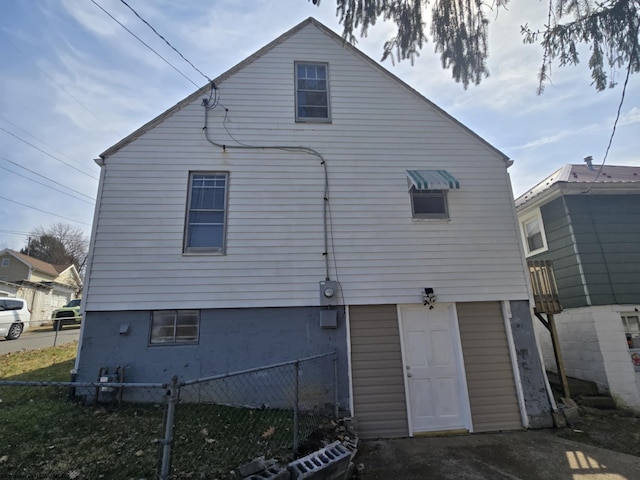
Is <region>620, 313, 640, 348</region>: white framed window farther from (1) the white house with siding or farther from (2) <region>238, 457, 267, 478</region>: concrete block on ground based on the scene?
(2) <region>238, 457, 267, 478</region>: concrete block on ground

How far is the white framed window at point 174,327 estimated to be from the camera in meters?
6.21

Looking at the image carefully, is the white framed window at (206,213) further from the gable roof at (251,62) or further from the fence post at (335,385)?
the fence post at (335,385)

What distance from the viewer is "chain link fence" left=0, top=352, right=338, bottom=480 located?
3.74 m

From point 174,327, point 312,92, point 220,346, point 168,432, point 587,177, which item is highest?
point 312,92

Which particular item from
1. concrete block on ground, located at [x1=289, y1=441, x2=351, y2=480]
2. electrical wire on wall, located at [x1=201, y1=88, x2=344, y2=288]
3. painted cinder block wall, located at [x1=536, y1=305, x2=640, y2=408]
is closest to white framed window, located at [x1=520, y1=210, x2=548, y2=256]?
painted cinder block wall, located at [x1=536, y1=305, x2=640, y2=408]

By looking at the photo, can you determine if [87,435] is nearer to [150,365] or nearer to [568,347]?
[150,365]

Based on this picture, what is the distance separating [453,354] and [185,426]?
4.97m

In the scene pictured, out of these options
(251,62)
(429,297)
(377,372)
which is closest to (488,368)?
(429,297)

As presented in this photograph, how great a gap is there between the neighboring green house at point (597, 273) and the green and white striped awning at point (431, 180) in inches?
145

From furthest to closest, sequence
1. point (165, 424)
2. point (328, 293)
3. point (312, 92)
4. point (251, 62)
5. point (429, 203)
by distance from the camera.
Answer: point (312, 92) → point (251, 62) → point (429, 203) → point (328, 293) → point (165, 424)

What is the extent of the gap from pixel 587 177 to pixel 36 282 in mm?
36029

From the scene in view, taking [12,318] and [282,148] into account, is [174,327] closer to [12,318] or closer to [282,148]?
[282,148]

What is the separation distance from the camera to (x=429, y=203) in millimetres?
7328

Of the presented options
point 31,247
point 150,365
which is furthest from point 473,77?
point 31,247
